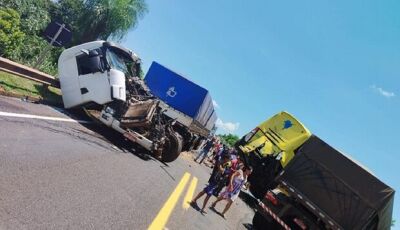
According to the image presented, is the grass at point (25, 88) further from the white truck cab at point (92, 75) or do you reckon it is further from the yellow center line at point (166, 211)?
the yellow center line at point (166, 211)

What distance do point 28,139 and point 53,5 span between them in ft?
110

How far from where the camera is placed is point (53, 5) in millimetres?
37875

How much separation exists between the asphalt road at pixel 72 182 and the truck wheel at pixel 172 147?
6.16 feet

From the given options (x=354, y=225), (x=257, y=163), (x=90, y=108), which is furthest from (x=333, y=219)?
(x=90, y=108)

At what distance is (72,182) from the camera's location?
21.0 ft

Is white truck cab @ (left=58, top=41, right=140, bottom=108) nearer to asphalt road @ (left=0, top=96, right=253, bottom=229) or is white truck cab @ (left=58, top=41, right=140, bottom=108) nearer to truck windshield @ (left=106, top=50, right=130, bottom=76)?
truck windshield @ (left=106, top=50, right=130, bottom=76)

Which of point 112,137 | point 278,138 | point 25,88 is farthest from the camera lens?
point 278,138

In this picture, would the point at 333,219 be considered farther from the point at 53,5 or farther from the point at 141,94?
→ the point at 53,5

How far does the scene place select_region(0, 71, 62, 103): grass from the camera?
36.7ft

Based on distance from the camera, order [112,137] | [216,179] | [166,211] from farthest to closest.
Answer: [112,137], [216,179], [166,211]

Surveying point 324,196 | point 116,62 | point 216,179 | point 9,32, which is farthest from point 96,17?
point 324,196

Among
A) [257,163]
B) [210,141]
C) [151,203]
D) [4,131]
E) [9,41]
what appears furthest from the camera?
[210,141]

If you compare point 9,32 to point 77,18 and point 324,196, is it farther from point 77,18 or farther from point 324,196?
point 77,18

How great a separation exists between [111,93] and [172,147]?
298 centimetres
